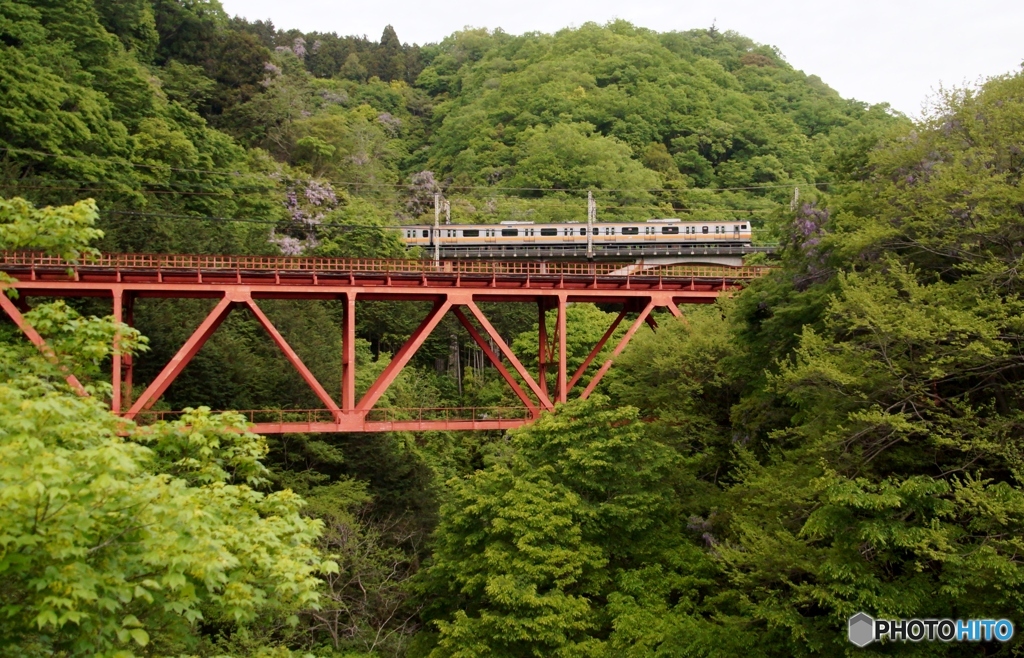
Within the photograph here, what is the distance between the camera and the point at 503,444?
38.9 meters

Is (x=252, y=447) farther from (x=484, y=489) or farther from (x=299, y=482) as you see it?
(x=299, y=482)

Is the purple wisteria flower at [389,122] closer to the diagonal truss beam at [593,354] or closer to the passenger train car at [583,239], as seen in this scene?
the passenger train car at [583,239]

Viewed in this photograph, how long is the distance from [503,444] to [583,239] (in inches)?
753

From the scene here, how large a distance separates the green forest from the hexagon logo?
0.15m

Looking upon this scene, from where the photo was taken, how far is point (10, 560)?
850 cm

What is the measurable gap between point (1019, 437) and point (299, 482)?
20353mm

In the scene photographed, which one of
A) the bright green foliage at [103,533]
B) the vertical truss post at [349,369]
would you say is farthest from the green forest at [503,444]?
the vertical truss post at [349,369]

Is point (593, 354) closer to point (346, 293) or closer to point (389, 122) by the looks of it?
point (346, 293)

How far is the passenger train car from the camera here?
180 ft

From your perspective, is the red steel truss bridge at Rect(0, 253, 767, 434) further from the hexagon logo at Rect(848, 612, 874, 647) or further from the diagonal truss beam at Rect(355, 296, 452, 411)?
the hexagon logo at Rect(848, 612, 874, 647)

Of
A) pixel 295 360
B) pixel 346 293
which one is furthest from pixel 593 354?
pixel 295 360

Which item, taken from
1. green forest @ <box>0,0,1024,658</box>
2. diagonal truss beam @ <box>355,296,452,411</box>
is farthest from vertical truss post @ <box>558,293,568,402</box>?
diagonal truss beam @ <box>355,296,452,411</box>

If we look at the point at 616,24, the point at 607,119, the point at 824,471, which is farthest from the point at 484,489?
the point at 616,24

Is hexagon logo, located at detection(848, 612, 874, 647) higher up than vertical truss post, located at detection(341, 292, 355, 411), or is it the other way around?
vertical truss post, located at detection(341, 292, 355, 411)
